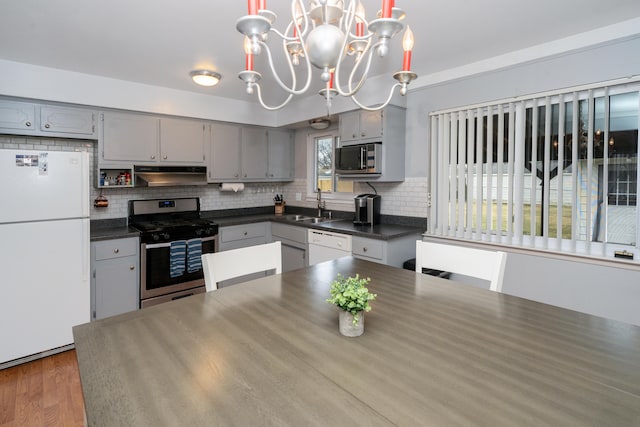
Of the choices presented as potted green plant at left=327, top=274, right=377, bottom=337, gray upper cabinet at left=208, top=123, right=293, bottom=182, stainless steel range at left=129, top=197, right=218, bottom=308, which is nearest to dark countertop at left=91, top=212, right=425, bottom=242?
stainless steel range at left=129, top=197, right=218, bottom=308

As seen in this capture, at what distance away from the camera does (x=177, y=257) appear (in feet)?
11.1

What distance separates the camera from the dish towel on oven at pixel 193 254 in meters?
3.48

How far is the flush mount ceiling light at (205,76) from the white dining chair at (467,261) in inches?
94.5

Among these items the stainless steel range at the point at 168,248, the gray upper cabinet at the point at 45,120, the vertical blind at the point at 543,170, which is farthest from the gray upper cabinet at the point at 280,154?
the vertical blind at the point at 543,170

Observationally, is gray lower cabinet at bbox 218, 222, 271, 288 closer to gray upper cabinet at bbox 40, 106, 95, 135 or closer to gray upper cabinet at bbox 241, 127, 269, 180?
gray upper cabinet at bbox 241, 127, 269, 180

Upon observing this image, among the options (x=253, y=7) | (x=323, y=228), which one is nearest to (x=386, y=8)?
(x=253, y=7)

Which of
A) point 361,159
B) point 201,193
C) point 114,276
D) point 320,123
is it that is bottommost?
point 114,276

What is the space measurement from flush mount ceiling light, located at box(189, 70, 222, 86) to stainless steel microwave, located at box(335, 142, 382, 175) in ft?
→ 4.54

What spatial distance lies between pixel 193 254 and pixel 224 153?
1.30 meters

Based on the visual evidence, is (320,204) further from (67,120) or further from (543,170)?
(67,120)

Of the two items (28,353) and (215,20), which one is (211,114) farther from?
(28,353)

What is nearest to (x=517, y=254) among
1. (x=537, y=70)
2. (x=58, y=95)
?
(x=537, y=70)

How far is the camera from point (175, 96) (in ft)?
12.1

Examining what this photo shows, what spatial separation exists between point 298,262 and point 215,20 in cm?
244
